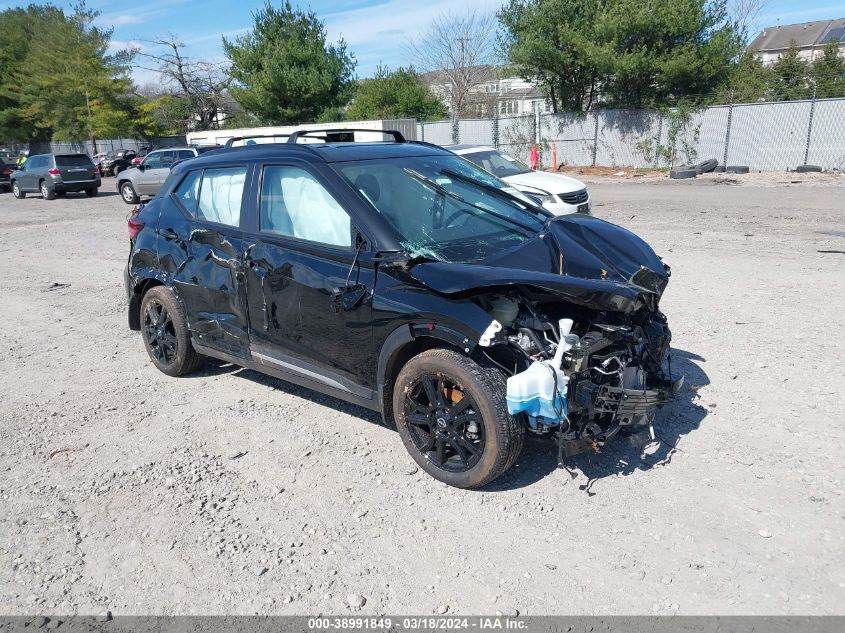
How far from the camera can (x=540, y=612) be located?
2906mm

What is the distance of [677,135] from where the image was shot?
Result: 1066 inches

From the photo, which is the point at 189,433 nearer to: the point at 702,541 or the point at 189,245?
the point at 189,245

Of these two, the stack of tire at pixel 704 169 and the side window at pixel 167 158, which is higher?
the side window at pixel 167 158

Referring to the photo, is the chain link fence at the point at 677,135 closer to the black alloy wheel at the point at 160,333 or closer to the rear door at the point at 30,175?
the rear door at the point at 30,175

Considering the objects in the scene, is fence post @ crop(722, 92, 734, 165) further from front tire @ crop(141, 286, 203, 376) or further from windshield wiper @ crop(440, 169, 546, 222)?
front tire @ crop(141, 286, 203, 376)

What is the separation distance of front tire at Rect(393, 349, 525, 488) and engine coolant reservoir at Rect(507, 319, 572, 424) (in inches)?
6.3

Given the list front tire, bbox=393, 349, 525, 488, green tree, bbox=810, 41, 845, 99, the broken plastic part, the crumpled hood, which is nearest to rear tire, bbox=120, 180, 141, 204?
the crumpled hood

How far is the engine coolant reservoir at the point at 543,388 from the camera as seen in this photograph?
3.31 metres

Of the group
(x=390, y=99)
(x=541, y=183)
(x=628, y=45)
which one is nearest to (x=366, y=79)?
(x=390, y=99)

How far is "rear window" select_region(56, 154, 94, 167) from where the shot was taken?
81.8 feet

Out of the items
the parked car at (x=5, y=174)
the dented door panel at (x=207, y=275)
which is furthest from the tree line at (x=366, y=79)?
the dented door panel at (x=207, y=275)

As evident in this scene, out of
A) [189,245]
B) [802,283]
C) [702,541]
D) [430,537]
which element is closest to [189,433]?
[189,245]

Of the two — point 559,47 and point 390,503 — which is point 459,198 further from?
point 559,47

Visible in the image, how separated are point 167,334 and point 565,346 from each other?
3721 mm
